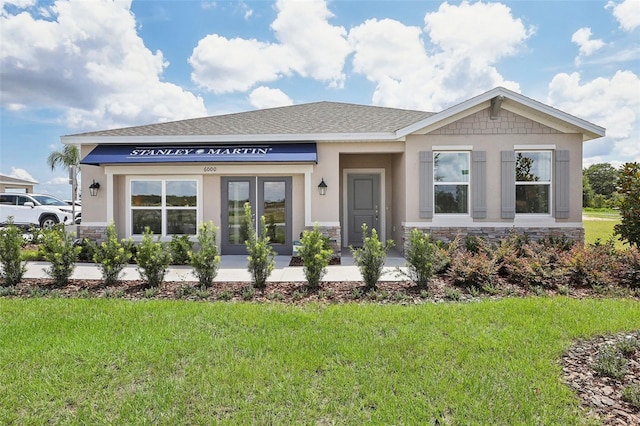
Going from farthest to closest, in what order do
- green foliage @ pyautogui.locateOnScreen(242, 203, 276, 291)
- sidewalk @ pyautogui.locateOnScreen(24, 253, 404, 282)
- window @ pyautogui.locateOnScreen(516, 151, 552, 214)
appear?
1. window @ pyautogui.locateOnScreen(516, 151, 552, 214)
2. sidewalk @ pyautogui.locateOnScreen(24, 253, 404, 282)
3. green foliage @ pyautogui.locateOnScreen(242, 203, 276, 291)

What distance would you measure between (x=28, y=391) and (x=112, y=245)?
4561mm

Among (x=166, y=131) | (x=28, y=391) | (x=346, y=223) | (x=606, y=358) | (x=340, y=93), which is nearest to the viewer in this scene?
(x=28, y=391)

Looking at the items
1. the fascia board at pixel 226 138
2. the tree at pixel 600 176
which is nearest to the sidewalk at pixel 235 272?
the fascia board at pixel 226 138

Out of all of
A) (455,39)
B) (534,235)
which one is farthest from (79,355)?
(455,39)

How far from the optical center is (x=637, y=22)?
33.9ft

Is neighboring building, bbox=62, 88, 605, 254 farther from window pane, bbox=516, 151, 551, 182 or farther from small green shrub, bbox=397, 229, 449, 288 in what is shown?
small green shrub, bbox=397, 229, 449, 288

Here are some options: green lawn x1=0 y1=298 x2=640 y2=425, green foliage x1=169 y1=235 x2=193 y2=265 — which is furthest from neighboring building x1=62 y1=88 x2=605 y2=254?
green lawn x1=0 y1=298 x2=640 y2=425

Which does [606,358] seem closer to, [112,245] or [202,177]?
[112,245]

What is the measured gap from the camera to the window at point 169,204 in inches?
460

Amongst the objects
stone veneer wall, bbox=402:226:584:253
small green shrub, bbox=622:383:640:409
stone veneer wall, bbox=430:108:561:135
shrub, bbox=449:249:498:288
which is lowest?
small green shrub, bbox=622:383:640:409

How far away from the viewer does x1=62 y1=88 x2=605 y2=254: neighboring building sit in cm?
1091

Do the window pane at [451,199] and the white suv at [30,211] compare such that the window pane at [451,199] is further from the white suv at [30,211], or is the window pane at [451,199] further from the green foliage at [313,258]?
the white suv at [30,211]

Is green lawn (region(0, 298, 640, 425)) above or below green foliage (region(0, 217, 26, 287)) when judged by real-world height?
below

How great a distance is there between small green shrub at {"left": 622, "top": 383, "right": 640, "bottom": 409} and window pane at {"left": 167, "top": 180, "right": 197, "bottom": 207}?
11.6 meters
